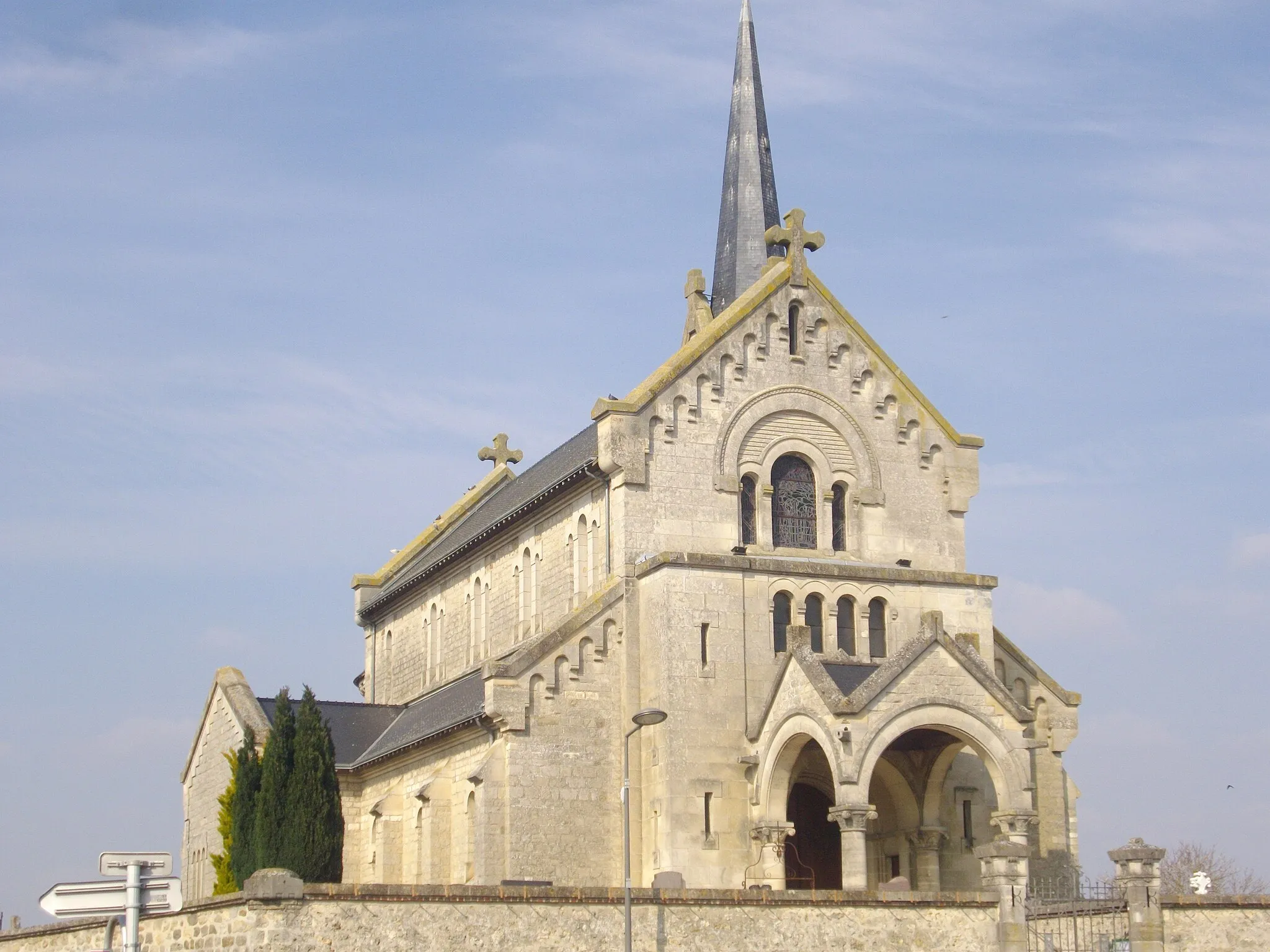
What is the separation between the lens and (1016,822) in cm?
3747

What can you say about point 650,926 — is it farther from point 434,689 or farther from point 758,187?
point 758,187

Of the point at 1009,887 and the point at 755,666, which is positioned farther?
the point at 755,666

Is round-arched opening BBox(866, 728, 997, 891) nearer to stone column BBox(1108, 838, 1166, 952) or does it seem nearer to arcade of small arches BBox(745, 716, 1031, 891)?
arcade of small arches BBox(745, 716, 1031, 891)

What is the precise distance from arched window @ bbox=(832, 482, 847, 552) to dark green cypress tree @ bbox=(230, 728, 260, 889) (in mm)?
14534

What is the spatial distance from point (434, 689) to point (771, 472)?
15822 mm

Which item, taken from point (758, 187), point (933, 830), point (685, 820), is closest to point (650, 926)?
point (685, 820)

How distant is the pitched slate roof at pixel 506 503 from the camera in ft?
149

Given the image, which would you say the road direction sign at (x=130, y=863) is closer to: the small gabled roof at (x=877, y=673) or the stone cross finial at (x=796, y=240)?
the small gabled roof at (x=877, y=673)

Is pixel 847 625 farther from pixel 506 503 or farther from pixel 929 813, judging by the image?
pixel 506 503

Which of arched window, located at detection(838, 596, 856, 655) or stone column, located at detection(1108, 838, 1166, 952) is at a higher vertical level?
arched window, located at detection(838, 596, 856, 655)

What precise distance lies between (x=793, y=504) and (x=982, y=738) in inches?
306

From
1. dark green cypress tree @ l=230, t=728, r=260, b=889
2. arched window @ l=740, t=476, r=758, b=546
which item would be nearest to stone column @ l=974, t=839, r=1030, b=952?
arched window @ l=740, t=476, r=758, b=546

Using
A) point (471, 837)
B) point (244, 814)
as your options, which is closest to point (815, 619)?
point (471, 837)

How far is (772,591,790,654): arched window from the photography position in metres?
40.9
